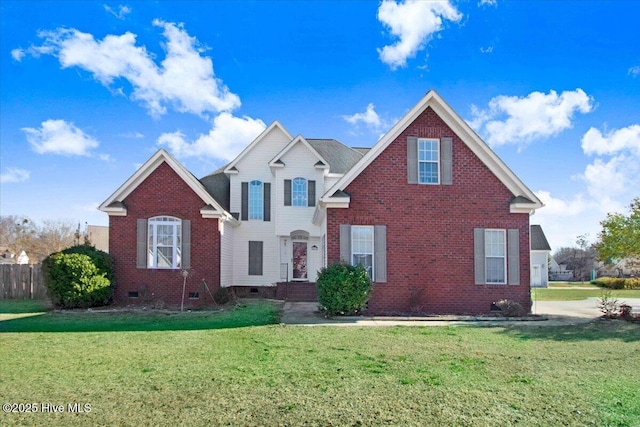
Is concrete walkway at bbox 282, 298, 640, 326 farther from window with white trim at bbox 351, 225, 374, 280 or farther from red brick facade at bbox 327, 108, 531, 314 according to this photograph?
window with white trim at bbox 351, 225, 374, 280

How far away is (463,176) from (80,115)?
45.8 ft

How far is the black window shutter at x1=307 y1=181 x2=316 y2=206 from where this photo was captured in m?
22.3

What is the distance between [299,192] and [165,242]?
6604mm

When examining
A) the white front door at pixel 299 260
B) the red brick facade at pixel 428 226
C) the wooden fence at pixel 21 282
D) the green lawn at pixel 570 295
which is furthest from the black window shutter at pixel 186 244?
the green lawn at pixel 570 295

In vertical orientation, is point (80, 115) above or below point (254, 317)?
above

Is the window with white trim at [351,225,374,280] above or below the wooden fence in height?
above

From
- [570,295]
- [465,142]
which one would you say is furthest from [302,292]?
[570,295]

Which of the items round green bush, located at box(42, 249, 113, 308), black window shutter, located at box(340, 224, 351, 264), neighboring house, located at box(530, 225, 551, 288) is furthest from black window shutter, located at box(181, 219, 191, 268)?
neighboring house, located at box(530, 225, 551, 288)

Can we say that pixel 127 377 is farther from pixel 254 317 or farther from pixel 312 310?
pixel 312 310

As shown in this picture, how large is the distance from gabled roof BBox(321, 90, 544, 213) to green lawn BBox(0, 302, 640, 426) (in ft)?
17.2

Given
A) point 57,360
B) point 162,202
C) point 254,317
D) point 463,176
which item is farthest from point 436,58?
point 57,360

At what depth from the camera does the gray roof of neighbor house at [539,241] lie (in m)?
42.6

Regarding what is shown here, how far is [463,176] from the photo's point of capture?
1628 cm

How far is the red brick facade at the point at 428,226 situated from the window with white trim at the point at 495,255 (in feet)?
0.84
